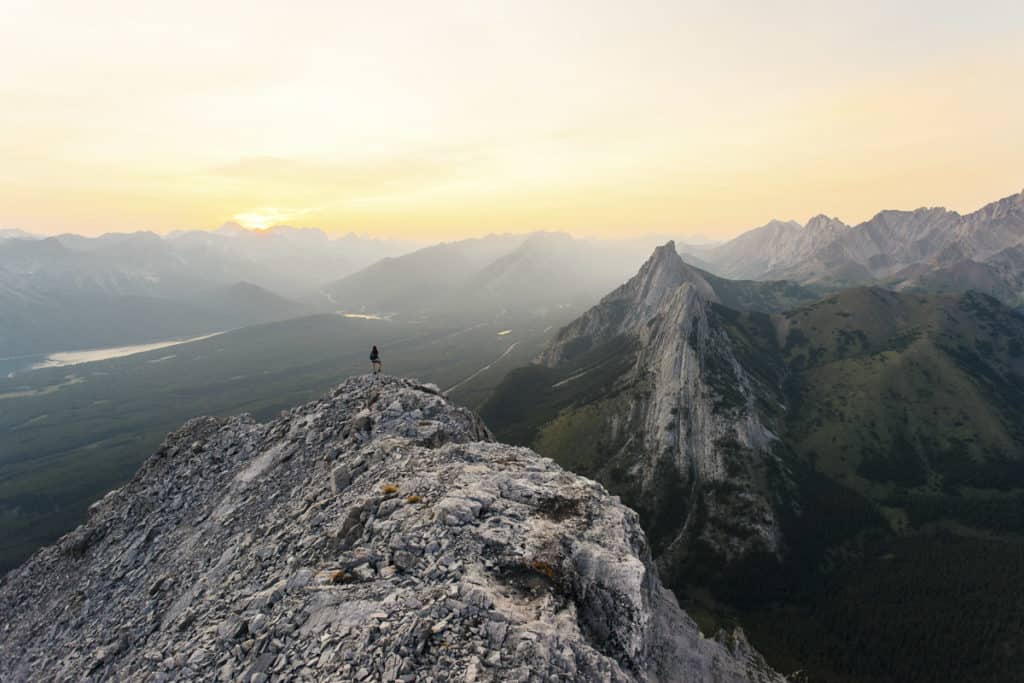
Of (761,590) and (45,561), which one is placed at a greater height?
(45,561)

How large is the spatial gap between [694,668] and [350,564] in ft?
146

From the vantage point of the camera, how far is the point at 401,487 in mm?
32125

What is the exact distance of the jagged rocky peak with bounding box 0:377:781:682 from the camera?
2062cm

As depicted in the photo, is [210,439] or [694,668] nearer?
[694,668]

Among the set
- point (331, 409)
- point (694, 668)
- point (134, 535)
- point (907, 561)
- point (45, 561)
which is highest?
point (331, 409)

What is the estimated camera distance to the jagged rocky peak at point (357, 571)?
67.7ft

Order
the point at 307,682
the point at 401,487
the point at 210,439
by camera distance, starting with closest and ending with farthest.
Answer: the point at 307,682
the point at 401,487
the point at 210,439

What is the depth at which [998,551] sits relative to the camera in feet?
548

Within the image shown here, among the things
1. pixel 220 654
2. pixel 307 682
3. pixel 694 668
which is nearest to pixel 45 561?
pixel 220 654

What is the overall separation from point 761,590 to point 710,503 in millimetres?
35945

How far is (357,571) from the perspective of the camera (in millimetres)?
24891

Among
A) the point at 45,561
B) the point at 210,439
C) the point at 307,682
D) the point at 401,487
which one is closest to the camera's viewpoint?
the point at 307,682

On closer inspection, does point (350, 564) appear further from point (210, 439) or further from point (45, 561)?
point (45, 561)

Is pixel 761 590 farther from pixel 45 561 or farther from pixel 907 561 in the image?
pixel 45 561
